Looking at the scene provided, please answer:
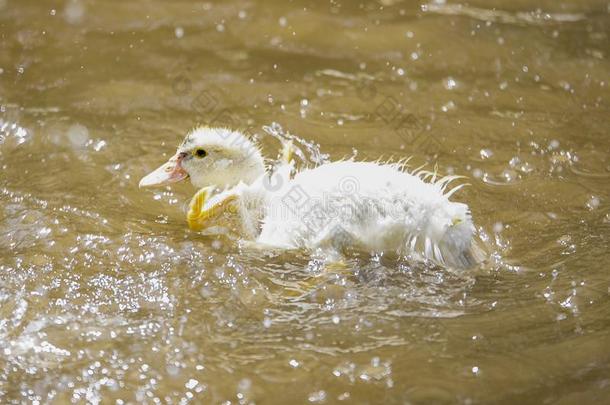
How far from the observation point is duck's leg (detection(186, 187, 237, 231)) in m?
3.68

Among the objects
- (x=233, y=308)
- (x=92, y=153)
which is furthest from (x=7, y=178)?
(x=233, y=308)

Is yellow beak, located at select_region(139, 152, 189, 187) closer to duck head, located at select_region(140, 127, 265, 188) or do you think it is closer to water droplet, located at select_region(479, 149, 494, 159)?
duck head, located at select_region(140, 127, 265, 188)

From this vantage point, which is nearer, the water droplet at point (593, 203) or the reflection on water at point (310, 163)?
the reflection on water at point (310, 163)

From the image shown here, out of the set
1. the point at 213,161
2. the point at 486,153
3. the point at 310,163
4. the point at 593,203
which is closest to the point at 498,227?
the point at 593,203

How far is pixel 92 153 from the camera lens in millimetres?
4562

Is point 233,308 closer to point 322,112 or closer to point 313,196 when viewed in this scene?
point 313,196

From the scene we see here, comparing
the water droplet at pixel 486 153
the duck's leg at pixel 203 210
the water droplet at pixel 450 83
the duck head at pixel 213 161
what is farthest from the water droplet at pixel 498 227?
the water droplet at pixel 450 83

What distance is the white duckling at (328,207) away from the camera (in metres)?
3.32

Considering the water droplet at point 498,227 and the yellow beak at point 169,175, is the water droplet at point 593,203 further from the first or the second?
the yellow beak at point 169,175

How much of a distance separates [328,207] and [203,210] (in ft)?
2.09

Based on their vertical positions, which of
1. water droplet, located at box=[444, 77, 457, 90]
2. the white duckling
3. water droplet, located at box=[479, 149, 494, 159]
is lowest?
the white duckling

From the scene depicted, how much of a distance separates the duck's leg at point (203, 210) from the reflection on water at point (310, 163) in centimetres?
10

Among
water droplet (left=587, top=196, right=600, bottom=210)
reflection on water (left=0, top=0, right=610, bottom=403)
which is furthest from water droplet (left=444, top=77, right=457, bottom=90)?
water droplet (left=587, top=196, right=600, bottom=210)

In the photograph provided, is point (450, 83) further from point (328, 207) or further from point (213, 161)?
point (328, 207)
